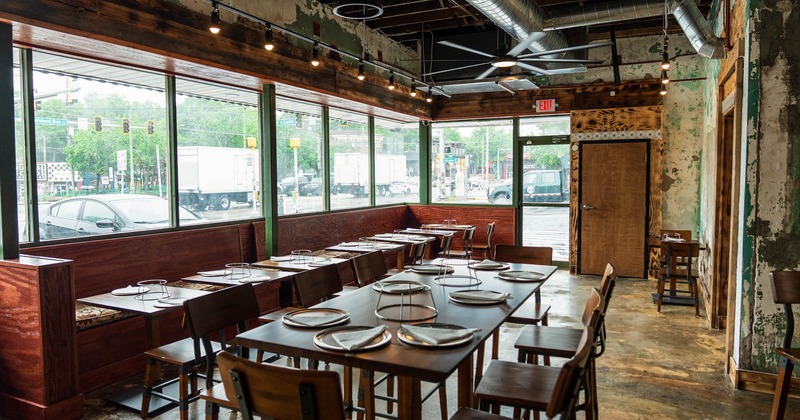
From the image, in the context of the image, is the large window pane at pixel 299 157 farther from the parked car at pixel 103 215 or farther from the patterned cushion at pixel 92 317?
the patterned cushion at pixel 92 317

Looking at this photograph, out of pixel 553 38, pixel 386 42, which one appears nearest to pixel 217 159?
pixel 386 42

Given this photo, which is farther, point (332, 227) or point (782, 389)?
point (332, 227)

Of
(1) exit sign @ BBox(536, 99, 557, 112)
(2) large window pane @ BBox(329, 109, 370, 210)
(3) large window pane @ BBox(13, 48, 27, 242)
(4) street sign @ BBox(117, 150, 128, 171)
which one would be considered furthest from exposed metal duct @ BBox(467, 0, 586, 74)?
(3) large window pane @ BBox(13, 48, 27, 242)

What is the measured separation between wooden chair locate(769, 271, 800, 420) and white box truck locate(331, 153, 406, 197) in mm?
5710

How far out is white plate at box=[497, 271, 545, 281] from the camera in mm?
3545

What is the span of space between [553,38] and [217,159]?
167 inches

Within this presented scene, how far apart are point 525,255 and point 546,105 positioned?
470 cm

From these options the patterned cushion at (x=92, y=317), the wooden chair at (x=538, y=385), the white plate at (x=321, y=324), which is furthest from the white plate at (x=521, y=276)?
the patterned cushion at (x=92, y=317)

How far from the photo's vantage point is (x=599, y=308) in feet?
8.54

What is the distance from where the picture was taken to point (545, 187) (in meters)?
9.09

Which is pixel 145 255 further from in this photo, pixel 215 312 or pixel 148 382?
pixel 215 312

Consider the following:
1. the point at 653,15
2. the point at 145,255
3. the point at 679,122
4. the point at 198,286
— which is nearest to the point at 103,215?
the point at 145,255

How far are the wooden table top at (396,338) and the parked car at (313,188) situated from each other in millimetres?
4124

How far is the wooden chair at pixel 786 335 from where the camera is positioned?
123 inches
